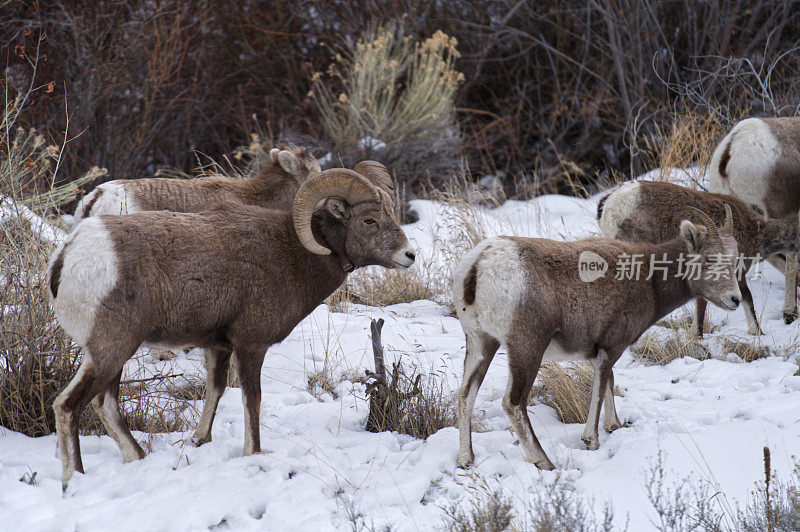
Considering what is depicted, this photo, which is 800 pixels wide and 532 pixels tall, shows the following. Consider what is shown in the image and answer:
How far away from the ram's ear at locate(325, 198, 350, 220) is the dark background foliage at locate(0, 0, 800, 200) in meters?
6.22

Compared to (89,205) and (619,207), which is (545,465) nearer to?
(619,207)

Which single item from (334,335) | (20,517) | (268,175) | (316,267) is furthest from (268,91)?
(20,517)

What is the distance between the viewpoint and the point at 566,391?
17.8ft

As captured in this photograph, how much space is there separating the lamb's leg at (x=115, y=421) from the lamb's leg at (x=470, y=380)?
186 cm

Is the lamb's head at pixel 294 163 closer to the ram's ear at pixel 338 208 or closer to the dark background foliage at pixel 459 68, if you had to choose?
the ram's ear at pixel 338 208

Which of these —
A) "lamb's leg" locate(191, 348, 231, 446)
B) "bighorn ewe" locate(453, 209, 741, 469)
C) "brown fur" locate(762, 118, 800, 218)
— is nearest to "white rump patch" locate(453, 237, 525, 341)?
"bighorn ewe" locate(453, 209, 741, 469)

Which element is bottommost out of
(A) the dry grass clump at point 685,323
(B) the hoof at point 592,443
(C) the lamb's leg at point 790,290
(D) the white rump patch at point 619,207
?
(B) the hoof at point 592,443

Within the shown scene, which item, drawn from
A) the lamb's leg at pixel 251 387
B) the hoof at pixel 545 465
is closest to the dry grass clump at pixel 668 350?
the hoof at pixel 545 465

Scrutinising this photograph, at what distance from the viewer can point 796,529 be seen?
3.74 metres

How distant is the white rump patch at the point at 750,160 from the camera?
7.21 m

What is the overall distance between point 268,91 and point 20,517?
1066cm

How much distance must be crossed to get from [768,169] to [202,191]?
4.91 meters

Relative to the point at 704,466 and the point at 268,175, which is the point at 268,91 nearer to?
the point at 268,175

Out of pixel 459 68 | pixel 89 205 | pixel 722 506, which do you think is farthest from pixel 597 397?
pixel 459 68
